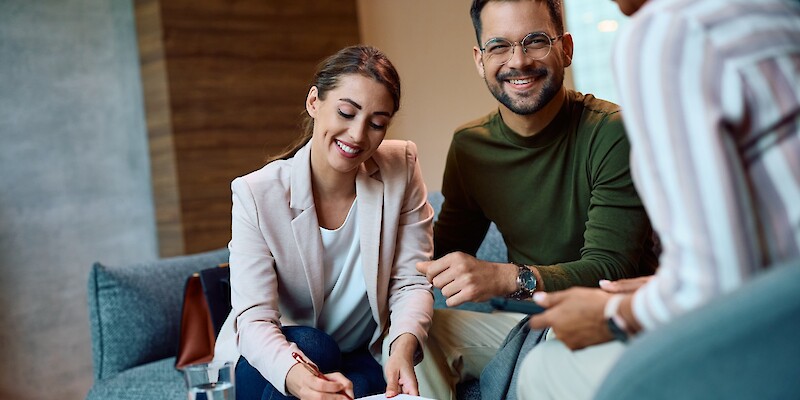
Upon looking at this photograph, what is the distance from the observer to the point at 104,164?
159 inches

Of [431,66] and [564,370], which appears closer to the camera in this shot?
[564,370]

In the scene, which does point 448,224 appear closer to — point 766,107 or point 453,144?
point 453,144

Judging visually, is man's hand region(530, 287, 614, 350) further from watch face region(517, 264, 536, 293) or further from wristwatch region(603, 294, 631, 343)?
watch face region(517, 264, 536, 293)

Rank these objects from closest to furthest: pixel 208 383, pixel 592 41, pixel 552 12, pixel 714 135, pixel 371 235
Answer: pixel 714 135 → pixel 208 383 → pixel 371 235 → pixel 552 12 → pixel 592 41

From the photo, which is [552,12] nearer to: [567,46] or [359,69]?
[567,46]

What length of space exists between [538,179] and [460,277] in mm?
506

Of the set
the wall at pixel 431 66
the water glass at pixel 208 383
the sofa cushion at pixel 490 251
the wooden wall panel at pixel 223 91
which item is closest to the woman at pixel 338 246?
the water glass at pixel 208 383

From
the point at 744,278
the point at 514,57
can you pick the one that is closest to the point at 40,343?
the point at 514,57

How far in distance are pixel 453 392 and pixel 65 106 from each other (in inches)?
103

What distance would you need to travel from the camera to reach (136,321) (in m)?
2.75

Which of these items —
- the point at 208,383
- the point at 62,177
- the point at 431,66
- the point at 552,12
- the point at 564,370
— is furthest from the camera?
the point at 431,66

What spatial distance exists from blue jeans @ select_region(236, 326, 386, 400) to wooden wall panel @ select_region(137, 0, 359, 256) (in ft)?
6.93

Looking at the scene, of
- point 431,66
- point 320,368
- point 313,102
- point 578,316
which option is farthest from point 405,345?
point 431,66

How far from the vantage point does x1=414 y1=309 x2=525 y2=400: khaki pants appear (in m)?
2.03
